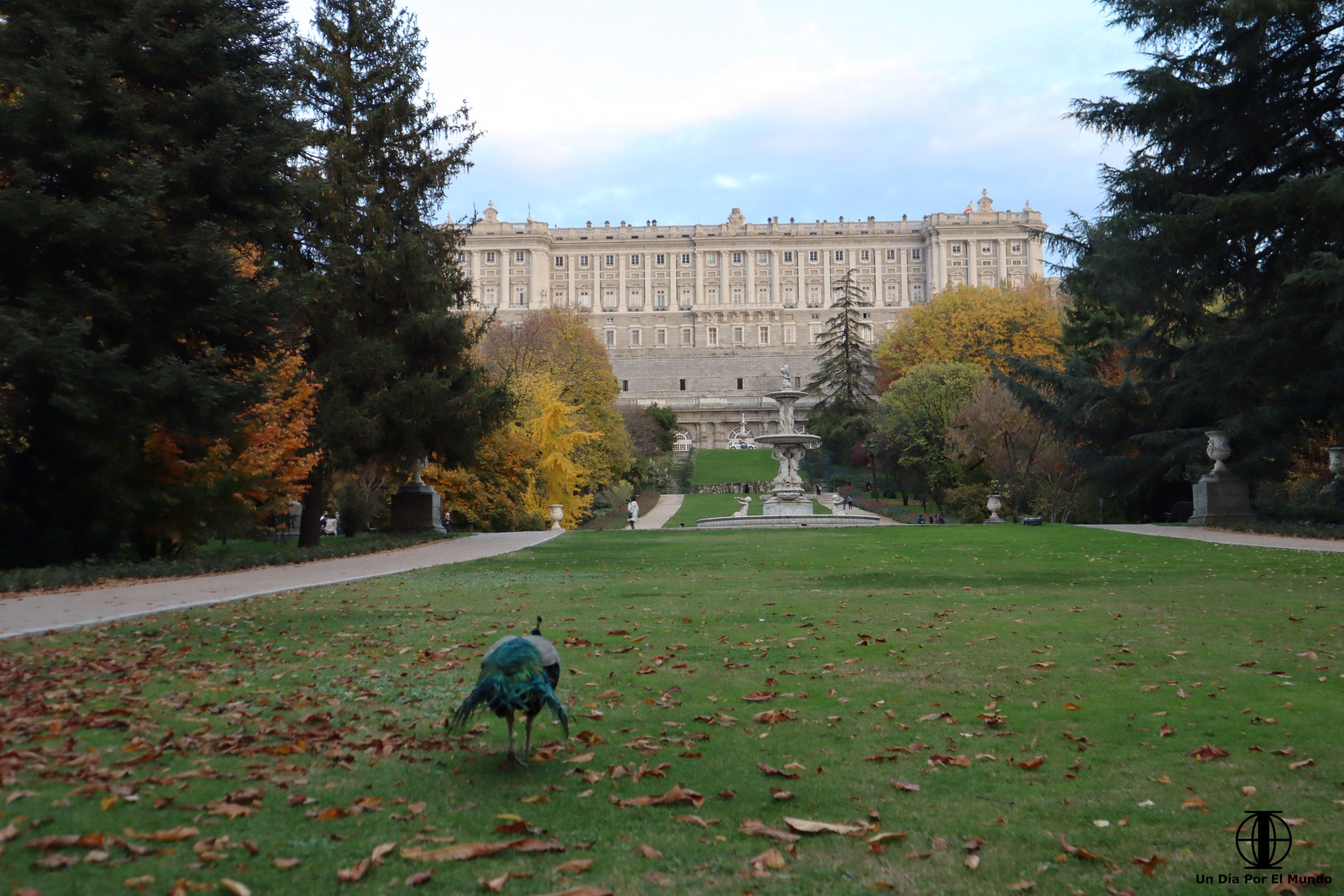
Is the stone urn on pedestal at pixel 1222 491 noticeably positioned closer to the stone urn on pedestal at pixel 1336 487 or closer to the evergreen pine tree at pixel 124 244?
the stone urn on pedestal at pixel 1336 487

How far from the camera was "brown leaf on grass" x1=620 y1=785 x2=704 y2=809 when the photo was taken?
3.99m

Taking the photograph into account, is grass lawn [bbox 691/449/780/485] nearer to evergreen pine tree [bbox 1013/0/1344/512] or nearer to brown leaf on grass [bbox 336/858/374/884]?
evergreen pine tree [bbox 1013/0/1344/512]

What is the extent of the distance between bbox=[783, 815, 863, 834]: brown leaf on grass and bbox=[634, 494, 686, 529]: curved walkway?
27450 mm

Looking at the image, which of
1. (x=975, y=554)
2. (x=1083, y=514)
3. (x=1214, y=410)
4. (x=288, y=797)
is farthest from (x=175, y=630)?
(x=1083, y=514)

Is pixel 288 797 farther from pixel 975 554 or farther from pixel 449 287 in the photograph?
pixel 449 287

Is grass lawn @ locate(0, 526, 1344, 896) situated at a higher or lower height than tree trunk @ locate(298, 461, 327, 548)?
lower

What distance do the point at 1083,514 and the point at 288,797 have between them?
1270 inches

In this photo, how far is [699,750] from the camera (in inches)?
187

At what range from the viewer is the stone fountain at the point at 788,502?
95.8 feet

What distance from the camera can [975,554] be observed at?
623 inches

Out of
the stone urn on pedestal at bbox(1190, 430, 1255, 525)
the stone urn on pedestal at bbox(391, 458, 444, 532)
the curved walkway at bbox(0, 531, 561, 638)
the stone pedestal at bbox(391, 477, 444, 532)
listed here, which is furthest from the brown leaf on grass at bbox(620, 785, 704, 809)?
the stone urn on pedestal at bbox(1190, 430, 1255, 525)

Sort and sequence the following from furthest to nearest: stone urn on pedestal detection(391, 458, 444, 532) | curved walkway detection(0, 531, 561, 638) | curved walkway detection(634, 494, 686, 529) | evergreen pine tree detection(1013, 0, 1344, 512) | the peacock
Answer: curved walkway detection(634, 494, 686, 529) < stone urn on pedestal detection(391, 458, 444, 532) < evergreen pine tree detection(1013, 0, 1344, 512) < curved walkway detection(0, 531, 561, 638) < the peacock

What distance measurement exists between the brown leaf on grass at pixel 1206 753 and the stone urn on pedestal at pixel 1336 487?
18.2m

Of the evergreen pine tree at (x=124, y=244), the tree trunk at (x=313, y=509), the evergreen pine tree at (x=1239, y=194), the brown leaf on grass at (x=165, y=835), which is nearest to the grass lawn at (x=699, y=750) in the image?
the brown leaf on grass at (x=165, y=835)
